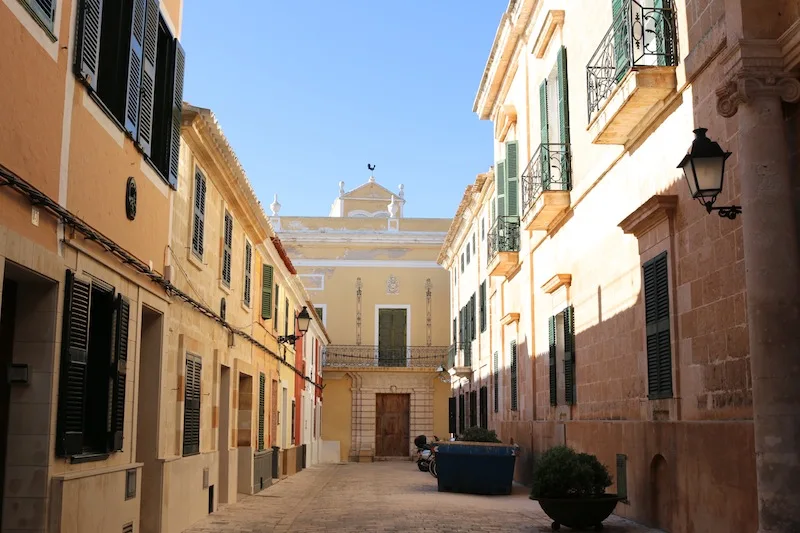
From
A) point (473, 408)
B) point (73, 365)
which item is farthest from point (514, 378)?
point (73, 365)

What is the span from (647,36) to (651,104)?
61.5 inches

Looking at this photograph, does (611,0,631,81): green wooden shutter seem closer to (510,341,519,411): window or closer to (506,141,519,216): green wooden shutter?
(506,141,519,216): green wooden shutter

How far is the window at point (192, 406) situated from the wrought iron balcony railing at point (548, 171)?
627 centimetres

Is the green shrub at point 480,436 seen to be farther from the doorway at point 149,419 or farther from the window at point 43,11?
the window at point 43,11

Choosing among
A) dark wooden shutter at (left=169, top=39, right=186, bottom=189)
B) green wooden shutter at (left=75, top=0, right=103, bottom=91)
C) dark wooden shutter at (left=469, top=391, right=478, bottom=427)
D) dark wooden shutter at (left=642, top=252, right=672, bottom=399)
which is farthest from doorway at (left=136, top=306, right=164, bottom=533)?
dark wooden shutter at (left=469, top=391, right=478, bottom=427)

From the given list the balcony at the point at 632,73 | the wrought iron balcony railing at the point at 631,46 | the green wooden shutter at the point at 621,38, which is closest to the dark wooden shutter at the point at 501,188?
the wrought iron balcony railing at the point at 631,46

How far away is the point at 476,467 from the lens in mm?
17469

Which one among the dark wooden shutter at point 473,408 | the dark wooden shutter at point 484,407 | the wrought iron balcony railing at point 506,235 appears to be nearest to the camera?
the wrought iron balcony railing at point 506,235

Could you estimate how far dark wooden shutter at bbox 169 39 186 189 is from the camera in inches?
437

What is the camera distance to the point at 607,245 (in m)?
12.9

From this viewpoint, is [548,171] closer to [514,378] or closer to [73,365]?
[514,378]

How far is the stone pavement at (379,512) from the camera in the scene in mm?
11883

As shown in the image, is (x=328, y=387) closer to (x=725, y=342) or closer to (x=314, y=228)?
(x=314, y=228)

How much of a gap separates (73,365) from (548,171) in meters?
9.54
